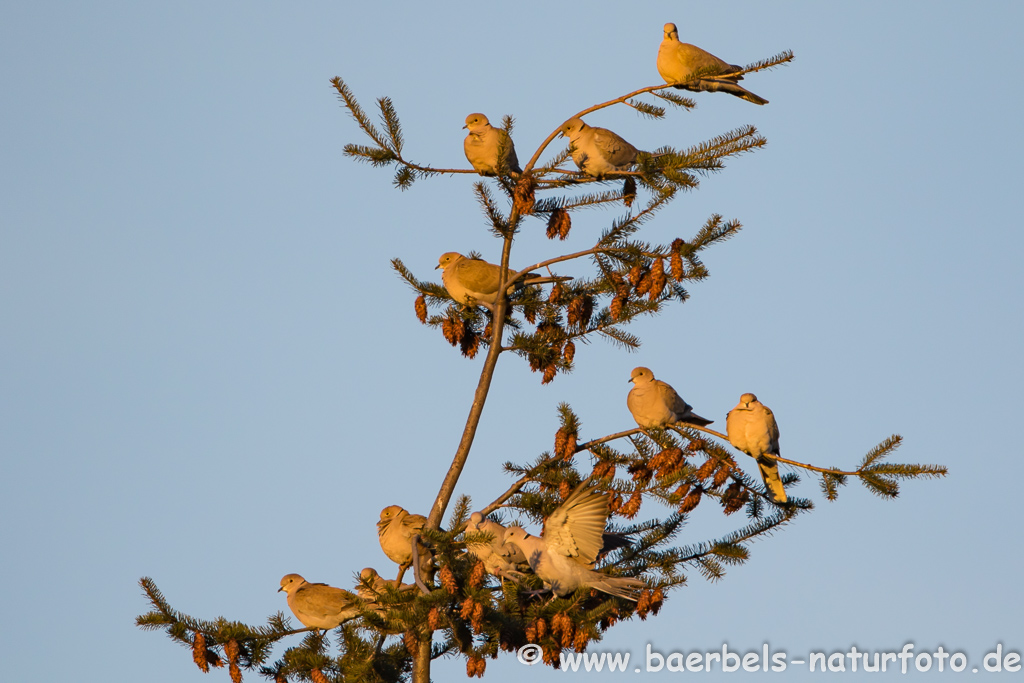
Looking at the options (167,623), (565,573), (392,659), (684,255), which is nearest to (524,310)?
(684,255)

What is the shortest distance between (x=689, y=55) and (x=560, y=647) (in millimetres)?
3771

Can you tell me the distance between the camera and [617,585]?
20.3 ft

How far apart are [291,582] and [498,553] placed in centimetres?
185

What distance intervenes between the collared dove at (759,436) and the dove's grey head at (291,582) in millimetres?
2890

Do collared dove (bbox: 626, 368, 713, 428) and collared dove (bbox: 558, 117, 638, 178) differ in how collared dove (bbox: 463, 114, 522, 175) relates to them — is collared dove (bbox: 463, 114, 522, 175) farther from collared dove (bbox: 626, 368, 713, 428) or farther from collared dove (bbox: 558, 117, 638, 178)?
collared dove (bbox: 626, 368, 713, 428)

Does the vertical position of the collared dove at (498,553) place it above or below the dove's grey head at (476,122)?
below

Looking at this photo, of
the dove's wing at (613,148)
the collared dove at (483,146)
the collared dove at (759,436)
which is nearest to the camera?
the collared dove at (759,436)

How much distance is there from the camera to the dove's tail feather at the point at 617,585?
20.1ft

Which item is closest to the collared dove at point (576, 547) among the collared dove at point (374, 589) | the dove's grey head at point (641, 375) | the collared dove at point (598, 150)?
the collared dove at point (374, 589)

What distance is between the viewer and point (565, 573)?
633 cm

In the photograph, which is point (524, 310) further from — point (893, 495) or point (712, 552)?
point (893, 495)

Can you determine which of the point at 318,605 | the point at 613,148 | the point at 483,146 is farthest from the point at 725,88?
the point at 318,605

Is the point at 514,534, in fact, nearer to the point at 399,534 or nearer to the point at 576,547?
the point at 576,547

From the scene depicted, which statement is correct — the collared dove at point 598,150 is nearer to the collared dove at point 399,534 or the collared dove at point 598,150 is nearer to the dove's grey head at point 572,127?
the dove's grey head at point 572,127
